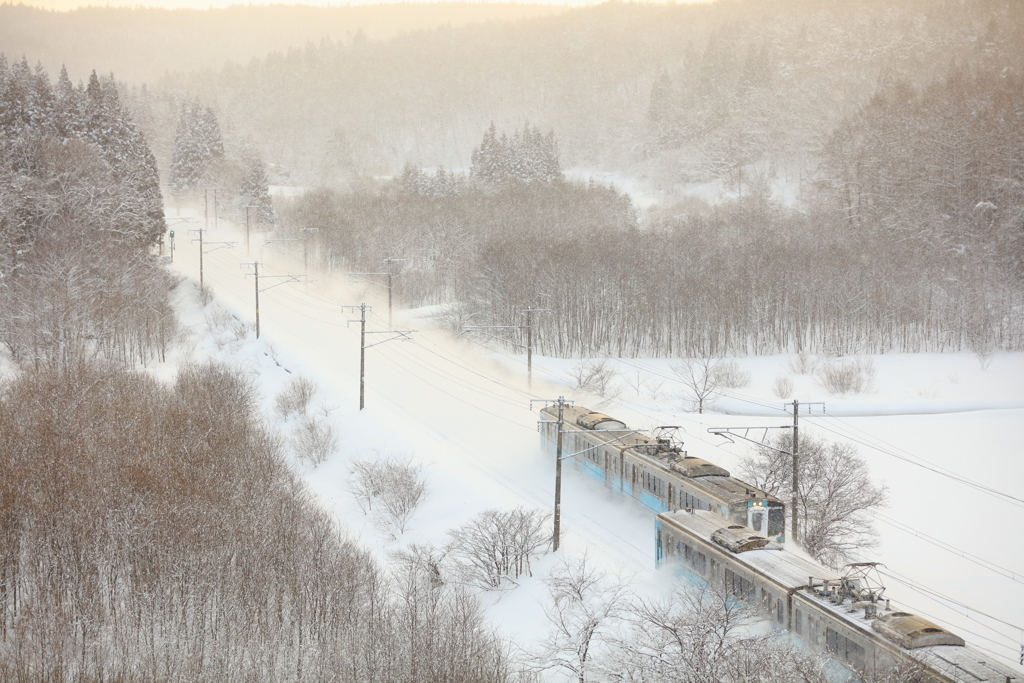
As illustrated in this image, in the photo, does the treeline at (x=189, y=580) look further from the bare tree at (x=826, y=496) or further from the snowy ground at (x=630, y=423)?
the bare tree at (x=826, y=496)

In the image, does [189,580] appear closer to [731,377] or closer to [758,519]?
[758,519]

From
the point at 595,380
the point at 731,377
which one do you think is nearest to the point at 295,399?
the point at 595,380

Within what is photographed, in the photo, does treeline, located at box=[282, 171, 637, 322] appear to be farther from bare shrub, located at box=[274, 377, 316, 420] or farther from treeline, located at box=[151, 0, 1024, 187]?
treeline, located at box=[151, 0, 1024, 187]

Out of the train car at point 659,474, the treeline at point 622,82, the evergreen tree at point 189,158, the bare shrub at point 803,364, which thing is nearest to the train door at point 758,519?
the train car at point 659,474

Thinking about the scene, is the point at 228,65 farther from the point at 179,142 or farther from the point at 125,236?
the point at 125,236

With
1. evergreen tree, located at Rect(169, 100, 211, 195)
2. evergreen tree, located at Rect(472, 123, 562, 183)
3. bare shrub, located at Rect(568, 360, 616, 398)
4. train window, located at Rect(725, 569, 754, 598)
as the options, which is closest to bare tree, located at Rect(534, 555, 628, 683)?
train window, located at Rect(725, 569, 754, 598)

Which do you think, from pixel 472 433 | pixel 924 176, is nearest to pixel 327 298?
pixel 472 433
